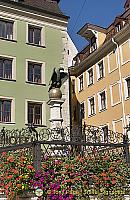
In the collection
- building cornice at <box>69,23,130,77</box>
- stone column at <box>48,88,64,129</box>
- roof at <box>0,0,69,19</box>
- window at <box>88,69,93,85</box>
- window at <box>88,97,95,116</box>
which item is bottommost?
stone column at <box>48,88,64,129</box>

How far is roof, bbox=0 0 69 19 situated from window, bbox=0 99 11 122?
7.22 metres

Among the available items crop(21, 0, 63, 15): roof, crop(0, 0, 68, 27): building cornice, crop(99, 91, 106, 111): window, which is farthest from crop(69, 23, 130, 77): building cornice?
crop(21, 0, 63, 15): roof

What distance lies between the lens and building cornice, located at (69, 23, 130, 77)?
26.1m

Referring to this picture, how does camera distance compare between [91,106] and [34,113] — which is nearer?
[34,113]

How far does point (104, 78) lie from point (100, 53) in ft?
7.45

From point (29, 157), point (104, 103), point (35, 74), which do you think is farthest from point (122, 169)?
point (104, 103)

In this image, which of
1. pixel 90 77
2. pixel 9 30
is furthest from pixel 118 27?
pixel 9 30

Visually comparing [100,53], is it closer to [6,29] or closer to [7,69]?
[6,29]

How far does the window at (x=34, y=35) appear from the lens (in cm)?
2527

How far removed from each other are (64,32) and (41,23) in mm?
2091

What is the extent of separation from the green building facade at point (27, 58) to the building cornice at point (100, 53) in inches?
166

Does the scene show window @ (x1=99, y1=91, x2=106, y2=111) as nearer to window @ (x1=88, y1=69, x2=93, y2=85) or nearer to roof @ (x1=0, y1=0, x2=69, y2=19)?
window @ (x1=88, y1=69, x2=93, y2=85)

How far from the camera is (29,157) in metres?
8.27

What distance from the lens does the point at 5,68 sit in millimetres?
23656
